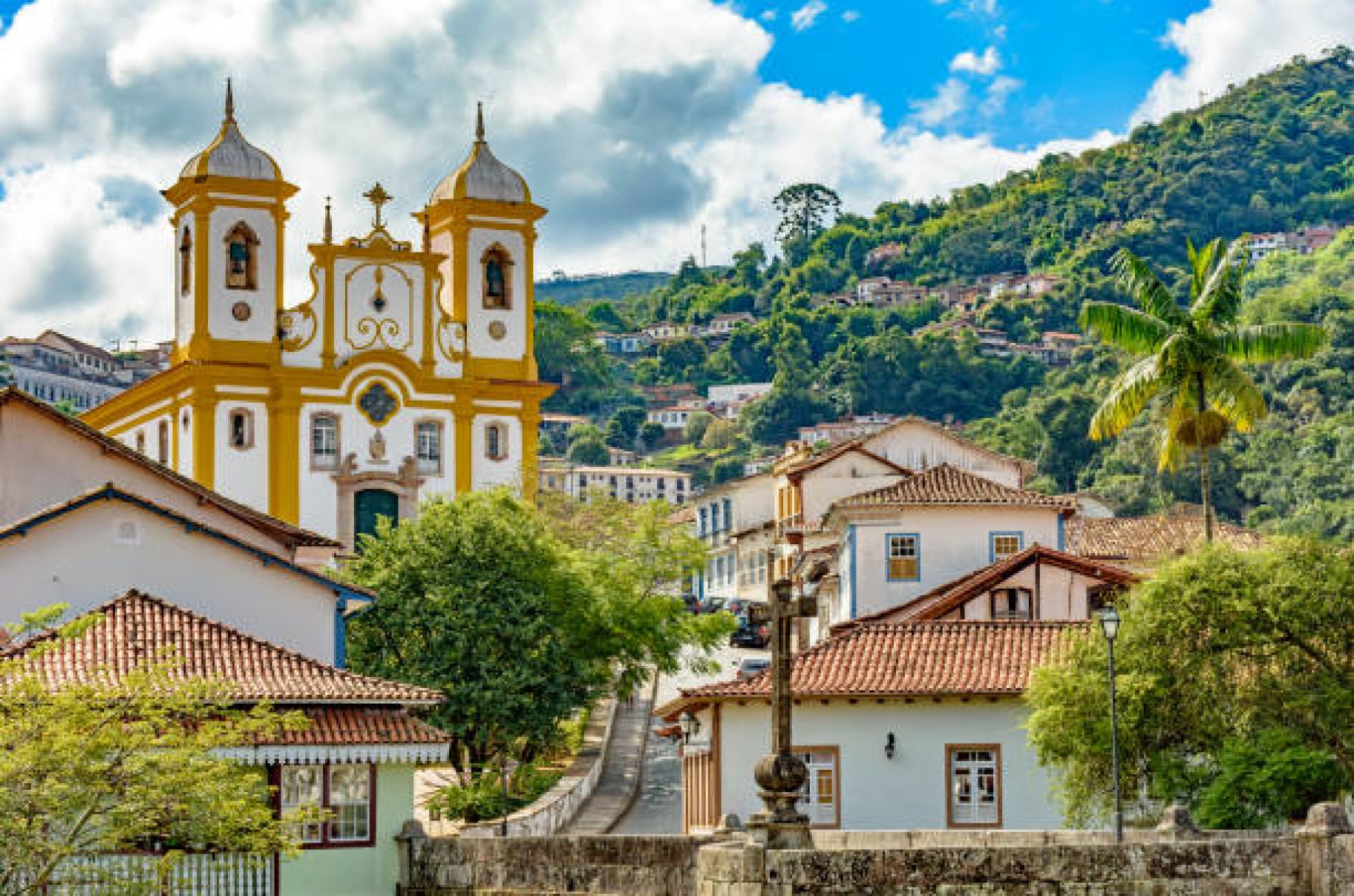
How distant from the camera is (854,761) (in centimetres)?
4381

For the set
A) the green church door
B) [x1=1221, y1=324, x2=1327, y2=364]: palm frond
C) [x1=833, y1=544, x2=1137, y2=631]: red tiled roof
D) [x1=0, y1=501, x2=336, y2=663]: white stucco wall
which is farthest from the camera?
the green church door

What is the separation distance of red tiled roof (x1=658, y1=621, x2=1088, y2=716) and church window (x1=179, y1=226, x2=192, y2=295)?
4291 centimetres

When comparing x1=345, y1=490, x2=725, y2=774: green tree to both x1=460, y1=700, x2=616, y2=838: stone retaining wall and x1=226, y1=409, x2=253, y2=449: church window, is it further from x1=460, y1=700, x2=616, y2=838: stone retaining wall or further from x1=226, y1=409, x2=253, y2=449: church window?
x1=226, y1=409, x2=253, y2=449: church window

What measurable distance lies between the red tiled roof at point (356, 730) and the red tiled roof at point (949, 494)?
25764 millimetres

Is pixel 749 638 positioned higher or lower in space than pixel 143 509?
higher

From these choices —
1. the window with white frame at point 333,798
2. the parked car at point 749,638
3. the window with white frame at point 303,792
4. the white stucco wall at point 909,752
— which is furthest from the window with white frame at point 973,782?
the parked car at point 749,638

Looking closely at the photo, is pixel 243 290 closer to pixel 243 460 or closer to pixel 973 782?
pixel 243 460

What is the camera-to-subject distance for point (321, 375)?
8325 cm

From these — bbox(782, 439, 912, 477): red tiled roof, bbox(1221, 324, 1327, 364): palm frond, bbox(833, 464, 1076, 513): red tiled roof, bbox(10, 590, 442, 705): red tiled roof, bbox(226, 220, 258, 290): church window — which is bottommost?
bbox(10, 590, 442, 705): red tiled roof

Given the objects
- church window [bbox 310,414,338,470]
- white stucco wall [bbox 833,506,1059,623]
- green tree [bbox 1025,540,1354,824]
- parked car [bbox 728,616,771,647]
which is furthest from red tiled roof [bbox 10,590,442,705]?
parked car [bbox 728,616,771,647]

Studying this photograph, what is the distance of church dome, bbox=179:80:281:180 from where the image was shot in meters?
83.8

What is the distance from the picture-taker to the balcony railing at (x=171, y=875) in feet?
95.2

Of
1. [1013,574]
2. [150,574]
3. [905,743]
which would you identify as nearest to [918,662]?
[905,743]

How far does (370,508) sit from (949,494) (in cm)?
2725
